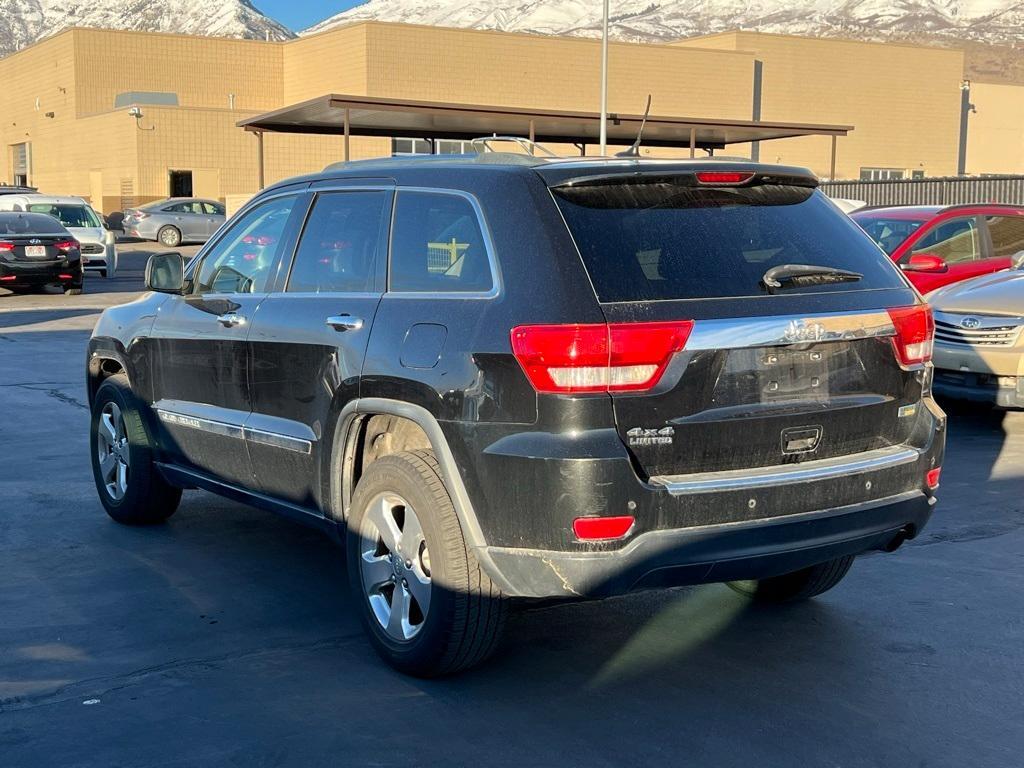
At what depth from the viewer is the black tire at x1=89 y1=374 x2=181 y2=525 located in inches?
273

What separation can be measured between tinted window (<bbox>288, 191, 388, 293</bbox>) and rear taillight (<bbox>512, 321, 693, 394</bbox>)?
3.86ft

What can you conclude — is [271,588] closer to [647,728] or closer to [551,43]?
[647,728]

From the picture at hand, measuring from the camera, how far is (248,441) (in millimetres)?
5887

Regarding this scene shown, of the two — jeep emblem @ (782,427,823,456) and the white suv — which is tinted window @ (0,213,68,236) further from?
jeep emblem @ (782,427,823,456)

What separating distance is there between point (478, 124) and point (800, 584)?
25.7 metres

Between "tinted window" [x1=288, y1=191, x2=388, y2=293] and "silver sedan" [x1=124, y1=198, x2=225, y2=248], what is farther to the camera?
"silver sedan" [x1=124, y1=198, x2=225, y2=248]

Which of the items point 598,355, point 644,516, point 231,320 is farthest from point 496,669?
point 231,320

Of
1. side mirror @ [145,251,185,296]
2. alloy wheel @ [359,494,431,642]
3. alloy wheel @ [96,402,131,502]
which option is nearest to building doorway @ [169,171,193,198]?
alloy wheel @ [96,402,131,502]

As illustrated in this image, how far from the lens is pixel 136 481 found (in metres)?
6.99

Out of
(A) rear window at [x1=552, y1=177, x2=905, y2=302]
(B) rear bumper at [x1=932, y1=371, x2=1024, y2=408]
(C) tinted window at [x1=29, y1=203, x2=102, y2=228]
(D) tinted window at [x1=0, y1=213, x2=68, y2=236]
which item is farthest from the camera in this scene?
(C) tinted window at [x1=29, y1=203, x2=102, y2=228]

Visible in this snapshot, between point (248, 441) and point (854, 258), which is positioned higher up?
point (854, 258)

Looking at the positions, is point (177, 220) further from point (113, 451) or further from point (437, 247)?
point (437, 247)

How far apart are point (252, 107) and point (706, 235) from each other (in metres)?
61.1

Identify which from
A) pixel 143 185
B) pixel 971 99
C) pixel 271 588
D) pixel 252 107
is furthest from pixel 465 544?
pixel 971 99
